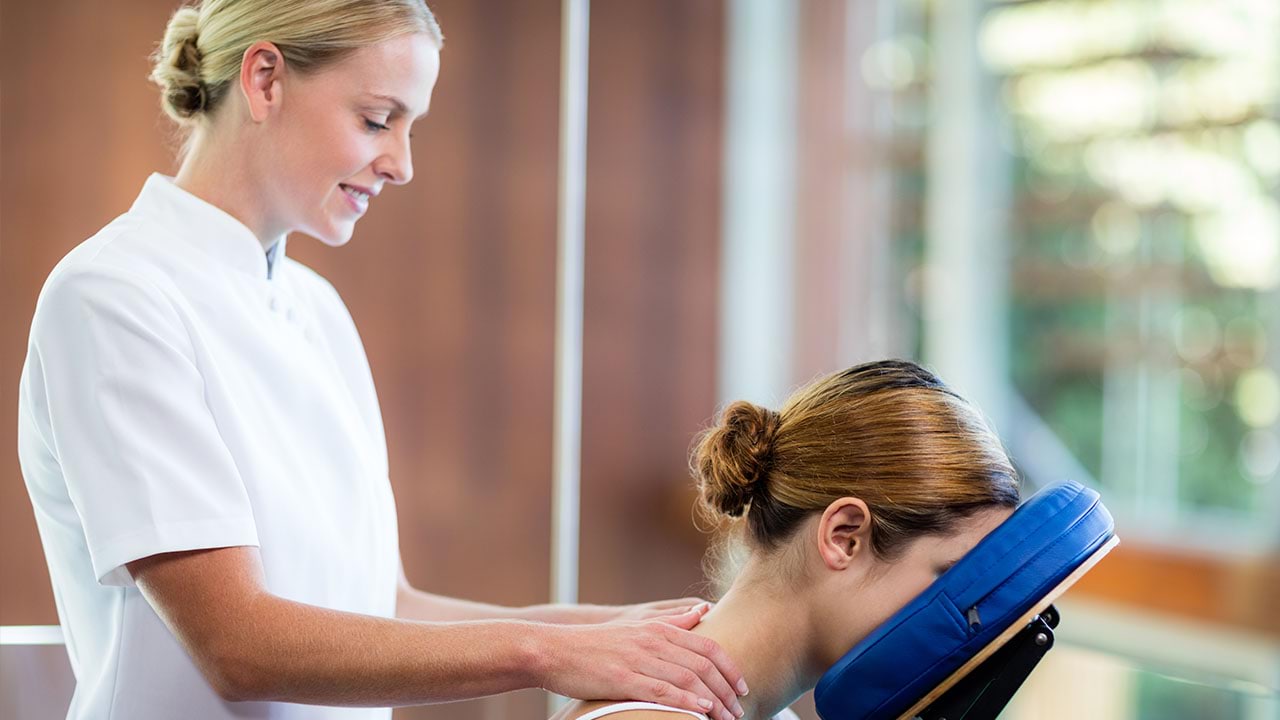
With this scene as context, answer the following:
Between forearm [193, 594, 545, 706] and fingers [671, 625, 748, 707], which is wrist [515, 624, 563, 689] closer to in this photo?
forearm [193, 594, 545, 706]

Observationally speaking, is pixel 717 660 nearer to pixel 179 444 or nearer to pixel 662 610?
pixel 662 610

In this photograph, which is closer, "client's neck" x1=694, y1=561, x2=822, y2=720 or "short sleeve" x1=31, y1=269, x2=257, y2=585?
"short sleeve" x1=31, y1=269, x2=257, y2=585

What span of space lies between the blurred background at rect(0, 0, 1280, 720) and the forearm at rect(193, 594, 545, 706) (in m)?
1.17

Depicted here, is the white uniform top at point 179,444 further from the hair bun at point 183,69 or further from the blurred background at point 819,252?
the blurred background at point 819,252

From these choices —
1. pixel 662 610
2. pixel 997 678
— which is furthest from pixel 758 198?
pixel 997 678

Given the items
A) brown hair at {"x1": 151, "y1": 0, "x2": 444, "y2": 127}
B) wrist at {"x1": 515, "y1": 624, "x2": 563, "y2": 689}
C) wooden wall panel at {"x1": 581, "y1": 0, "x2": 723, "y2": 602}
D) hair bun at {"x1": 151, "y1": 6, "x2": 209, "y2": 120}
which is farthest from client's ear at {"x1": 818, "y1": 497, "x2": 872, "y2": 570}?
wooden wall panel at {"x1": 581, "y1": 0, "x2": 723, "y2": 602}

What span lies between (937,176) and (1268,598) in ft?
4.88

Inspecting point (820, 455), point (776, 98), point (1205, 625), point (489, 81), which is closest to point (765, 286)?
point (776, 98)

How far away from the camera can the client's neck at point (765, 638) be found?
1158mm

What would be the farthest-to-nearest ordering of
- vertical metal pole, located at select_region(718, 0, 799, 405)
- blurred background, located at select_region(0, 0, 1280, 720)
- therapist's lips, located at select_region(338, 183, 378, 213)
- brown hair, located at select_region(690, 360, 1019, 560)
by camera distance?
vertical metal pole, located at select_region(718, 0, 799, 405) → blurred background, located at select_region(0, 0, 1280, 720) → therapist's lips, located at select_region(338, 183, 378, 213) → brown hair, located at select_region(690, 360, 1019, 560)

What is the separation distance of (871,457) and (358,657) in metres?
0.46

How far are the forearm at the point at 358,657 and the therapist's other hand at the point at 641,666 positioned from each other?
0.02m

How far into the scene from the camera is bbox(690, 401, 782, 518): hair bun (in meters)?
1.18

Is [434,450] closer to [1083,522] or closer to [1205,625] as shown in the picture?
[1205,625]
